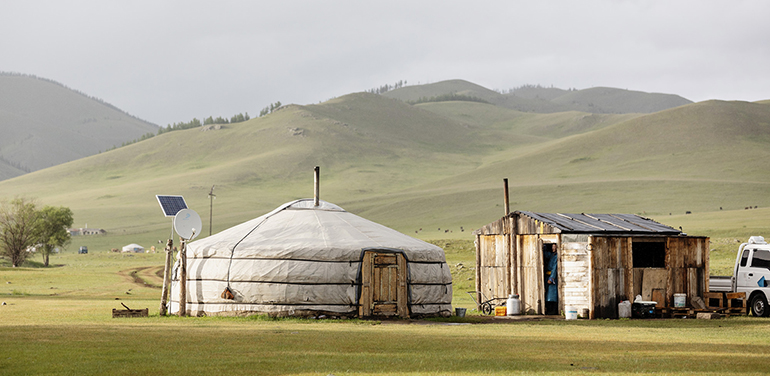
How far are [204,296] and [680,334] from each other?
1064 cm

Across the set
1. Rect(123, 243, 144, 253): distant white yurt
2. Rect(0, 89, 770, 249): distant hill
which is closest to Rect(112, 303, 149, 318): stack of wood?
Rect(0, 89, 770, 249): distant hill

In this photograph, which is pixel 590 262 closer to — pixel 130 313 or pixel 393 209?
pixel 130 313

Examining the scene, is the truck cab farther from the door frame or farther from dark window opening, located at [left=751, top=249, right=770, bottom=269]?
the door frame

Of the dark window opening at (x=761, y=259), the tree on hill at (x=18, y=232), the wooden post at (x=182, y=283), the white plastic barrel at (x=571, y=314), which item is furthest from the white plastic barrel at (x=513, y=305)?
the tree on hill at (x=18, y=232)

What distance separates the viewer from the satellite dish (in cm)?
2011

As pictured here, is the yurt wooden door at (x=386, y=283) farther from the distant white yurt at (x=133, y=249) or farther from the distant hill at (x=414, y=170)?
the distant white yurt at (x=133, y=249)

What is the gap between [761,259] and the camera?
65.7ft

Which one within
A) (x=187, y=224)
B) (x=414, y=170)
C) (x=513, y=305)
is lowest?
(x=513, y=305)

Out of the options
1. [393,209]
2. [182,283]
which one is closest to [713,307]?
[182,283]

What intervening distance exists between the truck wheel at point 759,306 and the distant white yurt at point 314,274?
7706 mm

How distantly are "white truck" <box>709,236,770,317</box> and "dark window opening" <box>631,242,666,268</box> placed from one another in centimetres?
224

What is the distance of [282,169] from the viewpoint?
118250mm

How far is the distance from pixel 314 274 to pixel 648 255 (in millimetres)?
10308

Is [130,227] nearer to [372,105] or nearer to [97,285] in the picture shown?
[97,285]
